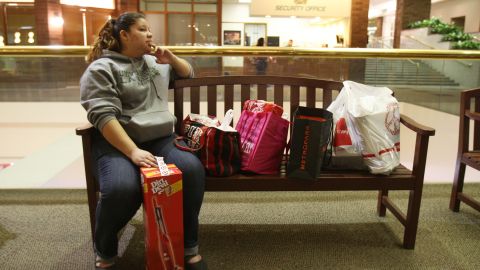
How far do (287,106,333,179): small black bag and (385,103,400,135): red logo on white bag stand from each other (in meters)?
0.30

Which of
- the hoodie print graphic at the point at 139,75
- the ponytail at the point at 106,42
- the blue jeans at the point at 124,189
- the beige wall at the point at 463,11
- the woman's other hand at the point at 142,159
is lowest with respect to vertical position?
the blue jeans at the point at 124,189

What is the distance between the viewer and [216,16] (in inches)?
525

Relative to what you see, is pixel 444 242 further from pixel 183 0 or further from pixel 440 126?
pixel 183 0

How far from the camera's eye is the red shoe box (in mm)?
1687

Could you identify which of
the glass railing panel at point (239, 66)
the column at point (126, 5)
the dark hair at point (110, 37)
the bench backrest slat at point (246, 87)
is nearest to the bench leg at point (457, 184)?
the bench backrest slat at point (246, 87)

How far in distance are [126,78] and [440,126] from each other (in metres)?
3.47

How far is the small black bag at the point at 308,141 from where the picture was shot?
1995mm

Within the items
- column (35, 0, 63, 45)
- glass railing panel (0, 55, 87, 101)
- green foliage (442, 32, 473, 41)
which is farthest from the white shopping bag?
green foliage (442, 32, 473, 41)

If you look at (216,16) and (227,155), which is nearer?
(227,155)

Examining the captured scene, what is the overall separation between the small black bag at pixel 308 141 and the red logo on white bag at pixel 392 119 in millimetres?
298

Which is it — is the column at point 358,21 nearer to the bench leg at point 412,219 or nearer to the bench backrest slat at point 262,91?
the bench backrest slat at point 262,91

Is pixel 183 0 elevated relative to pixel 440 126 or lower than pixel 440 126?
elevated

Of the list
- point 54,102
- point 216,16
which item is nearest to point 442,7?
point 216,16

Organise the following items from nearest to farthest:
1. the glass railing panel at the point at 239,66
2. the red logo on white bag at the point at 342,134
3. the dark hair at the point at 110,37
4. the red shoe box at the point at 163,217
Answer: the red shoe box at the point at 163,217 < the dark hair at the point at 110,37 < the red logo on white bag at the point at 342,134 < the glass railing panel at the point at 239,66
